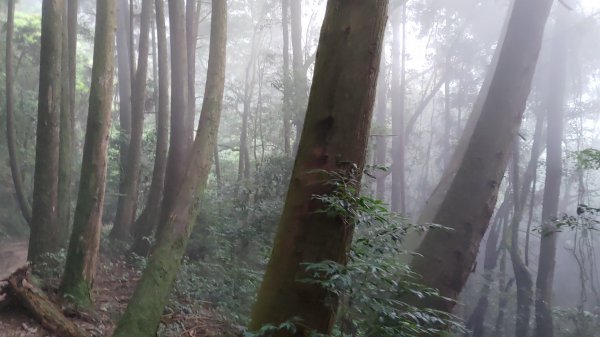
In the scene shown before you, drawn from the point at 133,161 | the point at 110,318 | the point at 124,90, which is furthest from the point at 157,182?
the point at 124,90

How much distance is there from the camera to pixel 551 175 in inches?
771

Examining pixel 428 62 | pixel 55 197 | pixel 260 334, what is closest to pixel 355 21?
pixel 260 334

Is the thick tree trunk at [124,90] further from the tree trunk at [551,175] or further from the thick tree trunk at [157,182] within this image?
the tree trunk at [551,175]

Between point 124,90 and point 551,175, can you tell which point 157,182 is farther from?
point 551,175

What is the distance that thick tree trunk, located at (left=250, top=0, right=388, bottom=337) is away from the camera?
3.08 meters

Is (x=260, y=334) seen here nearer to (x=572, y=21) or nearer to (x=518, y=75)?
(x=518, y=75)

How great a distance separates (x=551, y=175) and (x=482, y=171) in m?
13.2

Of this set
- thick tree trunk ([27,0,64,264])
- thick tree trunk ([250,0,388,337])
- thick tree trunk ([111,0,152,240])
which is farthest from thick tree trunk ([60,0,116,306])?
thick tree trunk ([111,0,152,240])

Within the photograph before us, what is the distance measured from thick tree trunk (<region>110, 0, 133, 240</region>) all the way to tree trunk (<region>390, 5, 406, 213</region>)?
943 cm

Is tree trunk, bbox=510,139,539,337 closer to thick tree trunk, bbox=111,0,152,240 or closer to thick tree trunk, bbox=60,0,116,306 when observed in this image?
thick tree trunk, bbox=111,0,152,240

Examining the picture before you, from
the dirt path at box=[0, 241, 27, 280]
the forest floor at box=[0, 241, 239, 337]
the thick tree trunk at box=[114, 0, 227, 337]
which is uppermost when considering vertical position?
the thick tree trunk at box=[114, 0, 227, 337]

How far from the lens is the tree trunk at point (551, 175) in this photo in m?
17.1

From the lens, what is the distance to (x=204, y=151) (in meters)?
7.22

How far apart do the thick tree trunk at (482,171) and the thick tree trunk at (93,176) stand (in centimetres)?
435
